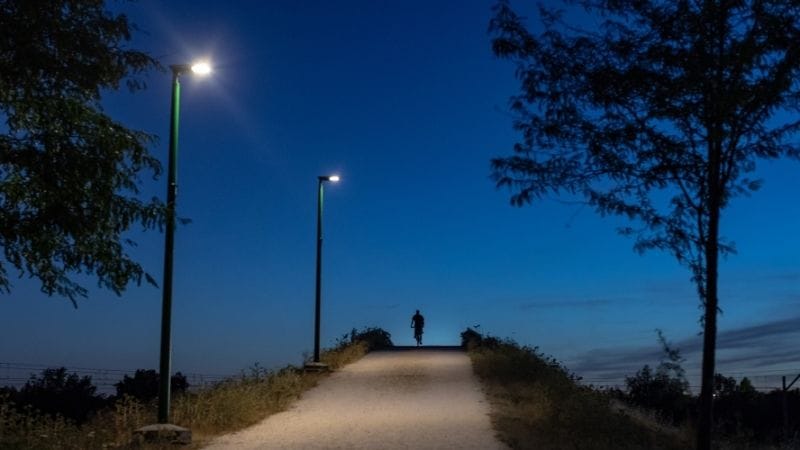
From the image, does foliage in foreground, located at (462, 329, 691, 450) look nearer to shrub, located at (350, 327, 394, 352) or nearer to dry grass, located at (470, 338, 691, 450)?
dry grass, located at (470, 338, 691, 450)

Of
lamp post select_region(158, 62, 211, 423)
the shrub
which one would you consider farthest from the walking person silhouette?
lamp post select_region(158, 62, 211, 423)

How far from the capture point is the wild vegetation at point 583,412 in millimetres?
15141

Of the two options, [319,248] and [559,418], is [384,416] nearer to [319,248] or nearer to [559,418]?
[559,418]

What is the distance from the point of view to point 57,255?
1075 cm

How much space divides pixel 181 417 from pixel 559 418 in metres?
6.57

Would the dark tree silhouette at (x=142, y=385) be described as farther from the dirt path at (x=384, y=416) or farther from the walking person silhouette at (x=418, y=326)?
the walking person silhouette at (x=418, y=326)

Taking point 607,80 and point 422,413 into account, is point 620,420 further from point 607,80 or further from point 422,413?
point 607,80

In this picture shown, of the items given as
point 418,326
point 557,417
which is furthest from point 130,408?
point 418,326

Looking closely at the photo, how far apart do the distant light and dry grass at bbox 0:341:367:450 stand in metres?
5.50

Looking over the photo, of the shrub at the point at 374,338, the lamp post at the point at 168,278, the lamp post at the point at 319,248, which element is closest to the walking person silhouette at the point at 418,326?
the shrub at the point at 374,338

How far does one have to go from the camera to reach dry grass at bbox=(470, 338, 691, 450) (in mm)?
14664

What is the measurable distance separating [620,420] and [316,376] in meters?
11.4

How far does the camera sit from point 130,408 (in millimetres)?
15781

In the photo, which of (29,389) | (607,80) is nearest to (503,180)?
(607,80)
